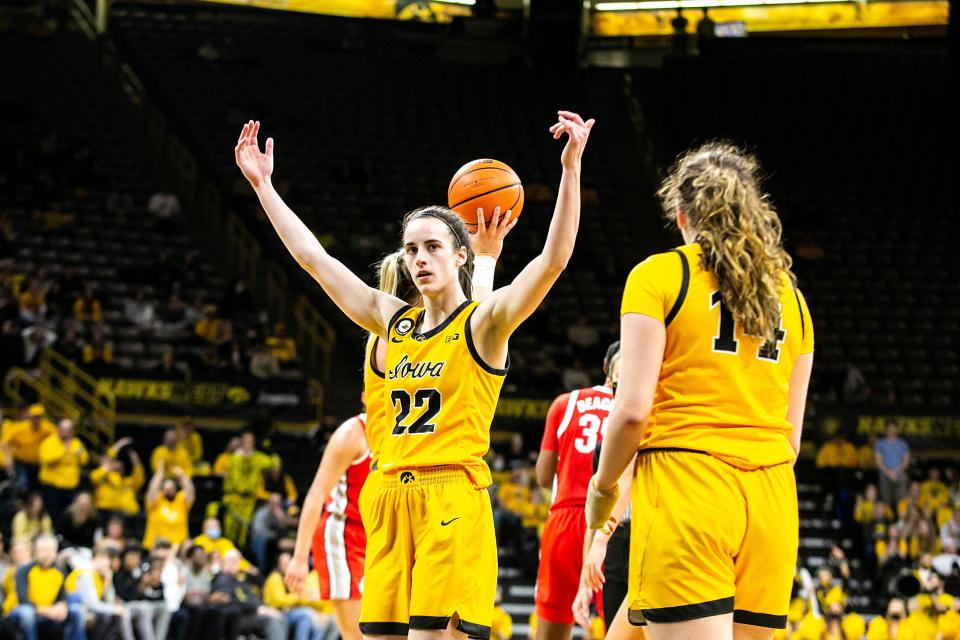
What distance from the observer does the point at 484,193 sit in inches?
216

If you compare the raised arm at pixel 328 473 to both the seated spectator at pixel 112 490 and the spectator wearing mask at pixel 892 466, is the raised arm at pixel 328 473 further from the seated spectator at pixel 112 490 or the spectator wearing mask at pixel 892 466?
the spectator wearing mask at pixel 892 466

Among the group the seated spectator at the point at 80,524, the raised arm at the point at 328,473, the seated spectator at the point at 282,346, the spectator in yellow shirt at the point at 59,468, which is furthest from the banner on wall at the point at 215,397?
the raised arm at the point at 328,473

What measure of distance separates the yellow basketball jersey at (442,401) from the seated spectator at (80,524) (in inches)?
406

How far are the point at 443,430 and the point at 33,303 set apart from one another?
15.8 metres

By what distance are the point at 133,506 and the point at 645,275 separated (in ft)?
41.1

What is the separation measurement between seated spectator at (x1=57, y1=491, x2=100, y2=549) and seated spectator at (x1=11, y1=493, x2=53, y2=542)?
1.84ft

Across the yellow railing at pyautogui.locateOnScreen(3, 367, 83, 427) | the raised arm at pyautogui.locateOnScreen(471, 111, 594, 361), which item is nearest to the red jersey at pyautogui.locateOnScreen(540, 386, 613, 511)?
the raised arm at pyautogui.locateOnScreen(471, 111, 594, 361)

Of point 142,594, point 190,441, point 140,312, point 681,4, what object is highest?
point 681,4

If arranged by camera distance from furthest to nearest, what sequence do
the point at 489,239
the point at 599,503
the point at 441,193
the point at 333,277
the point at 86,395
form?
the point at 441,193 < the point at 86,395 < the point at 489,239 < the point at 333,277 < the point at 599,503

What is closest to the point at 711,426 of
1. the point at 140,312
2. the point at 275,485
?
the point at 275,485

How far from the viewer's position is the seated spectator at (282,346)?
66.0 feet

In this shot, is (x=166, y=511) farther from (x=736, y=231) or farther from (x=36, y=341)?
(x=736, y=231)

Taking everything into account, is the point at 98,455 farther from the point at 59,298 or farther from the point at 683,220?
the point at 683,220

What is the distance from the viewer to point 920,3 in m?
27.6
